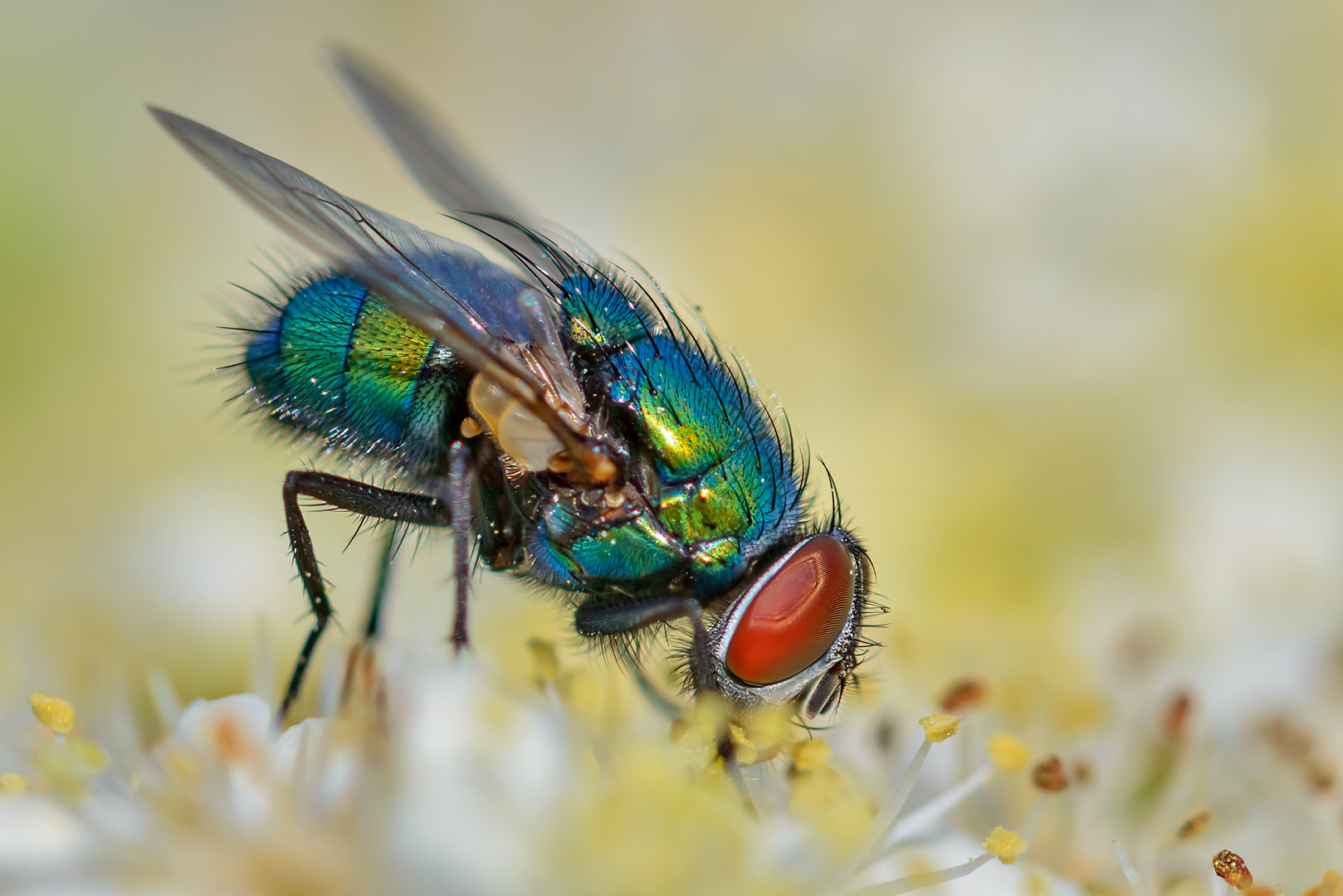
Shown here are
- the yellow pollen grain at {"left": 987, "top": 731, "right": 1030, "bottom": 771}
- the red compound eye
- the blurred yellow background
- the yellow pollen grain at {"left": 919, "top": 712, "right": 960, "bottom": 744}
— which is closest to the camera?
the red compound eye

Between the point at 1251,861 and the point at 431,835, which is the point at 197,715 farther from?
the point at 1251,861

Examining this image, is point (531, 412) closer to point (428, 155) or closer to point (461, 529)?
point (461, 529)

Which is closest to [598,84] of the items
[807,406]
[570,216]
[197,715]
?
[570,216]

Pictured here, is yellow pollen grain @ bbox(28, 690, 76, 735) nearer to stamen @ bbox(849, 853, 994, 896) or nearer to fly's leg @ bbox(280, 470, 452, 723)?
fly's leg @ bbox(280, 470, 452, 723)

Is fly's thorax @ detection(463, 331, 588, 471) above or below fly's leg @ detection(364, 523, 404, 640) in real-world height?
above

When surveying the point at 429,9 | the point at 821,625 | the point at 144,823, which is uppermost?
the point at 429,9

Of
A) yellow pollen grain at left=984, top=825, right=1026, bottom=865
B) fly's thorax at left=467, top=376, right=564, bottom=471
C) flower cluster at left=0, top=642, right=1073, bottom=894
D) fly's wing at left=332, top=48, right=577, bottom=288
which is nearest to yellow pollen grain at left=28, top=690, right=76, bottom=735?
flower cluster at left=0, top=642, right=1073, bottom=894

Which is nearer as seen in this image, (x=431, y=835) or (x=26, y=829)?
(x=431, y=835)
